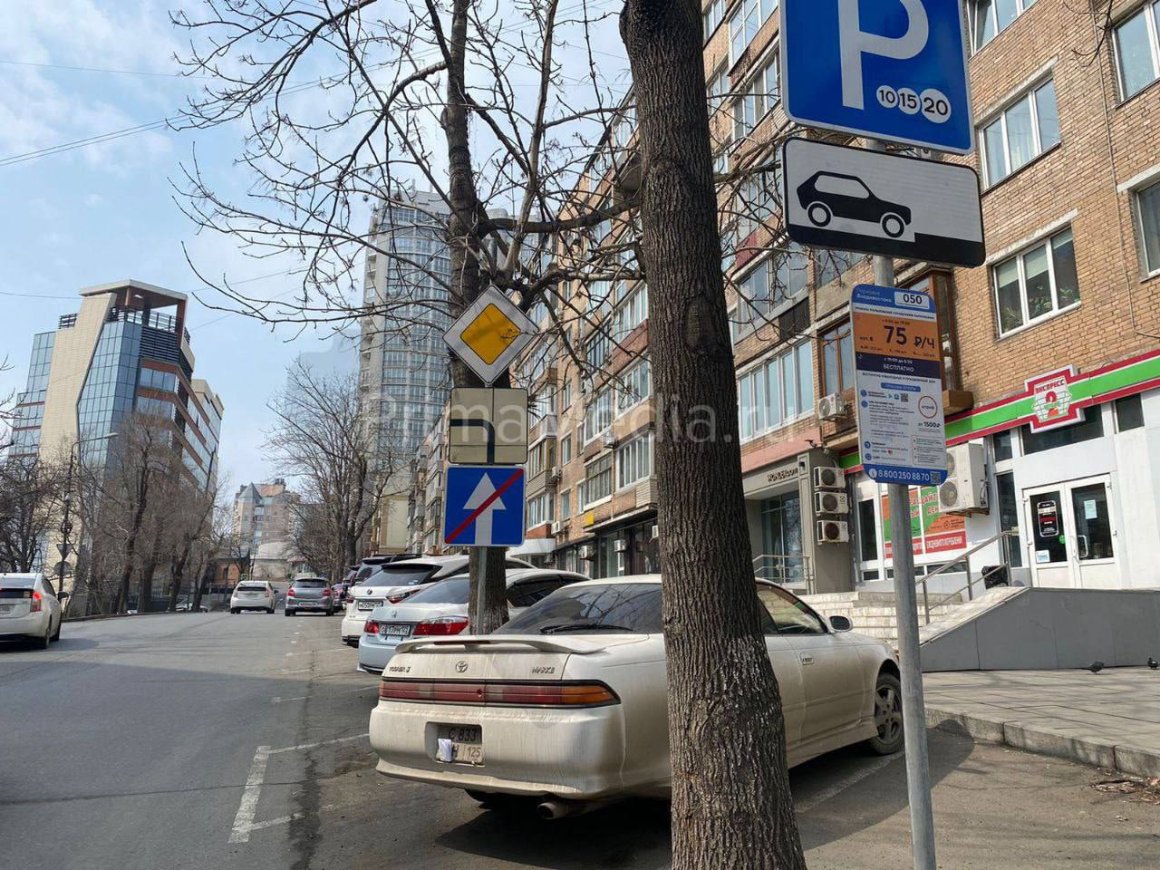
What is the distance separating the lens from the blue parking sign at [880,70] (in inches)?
124

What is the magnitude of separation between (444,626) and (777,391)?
15274 mm

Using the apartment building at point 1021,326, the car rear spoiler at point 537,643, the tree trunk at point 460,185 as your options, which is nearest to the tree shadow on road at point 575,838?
the car rear spoiler at point 537,643

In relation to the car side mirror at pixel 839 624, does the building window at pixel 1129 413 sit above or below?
above

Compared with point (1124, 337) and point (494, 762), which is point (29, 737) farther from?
point (1124, 337)

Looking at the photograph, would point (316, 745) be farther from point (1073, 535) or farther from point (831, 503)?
point (831, 503)

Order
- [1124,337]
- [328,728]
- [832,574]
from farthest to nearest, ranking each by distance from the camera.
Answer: [832,574] → [1124,337] → [328,728]

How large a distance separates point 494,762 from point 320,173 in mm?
7509

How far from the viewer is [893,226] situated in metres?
2.96

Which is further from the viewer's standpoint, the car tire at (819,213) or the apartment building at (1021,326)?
the apartment building at (1021,326)

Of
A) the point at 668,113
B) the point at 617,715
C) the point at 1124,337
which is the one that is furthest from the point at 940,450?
the point at 1124,337

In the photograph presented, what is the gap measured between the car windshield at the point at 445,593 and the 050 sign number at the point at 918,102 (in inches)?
295

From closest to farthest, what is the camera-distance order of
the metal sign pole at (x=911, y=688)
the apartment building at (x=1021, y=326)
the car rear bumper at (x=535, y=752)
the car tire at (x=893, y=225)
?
1. the metal sign pole at (x=911, y=688)
2. the car tire at (x=893, y=225)
3. the car rear bumper at (x=535, y=752)
4. the apartment building at (x=1021, y=326)

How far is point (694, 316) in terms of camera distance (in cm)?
330

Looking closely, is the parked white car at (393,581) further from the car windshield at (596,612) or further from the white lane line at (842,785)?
the white lane line at (842,785)
